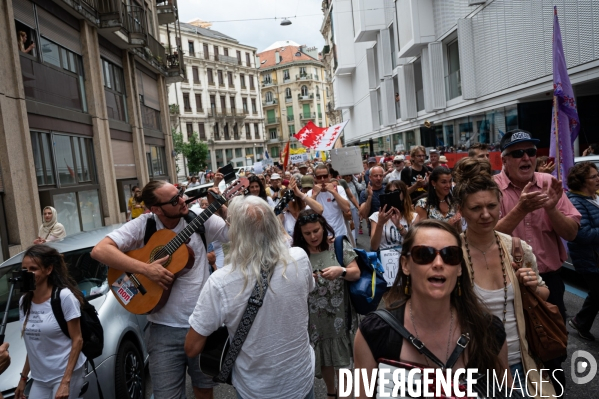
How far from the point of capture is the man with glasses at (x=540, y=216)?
3148 mm

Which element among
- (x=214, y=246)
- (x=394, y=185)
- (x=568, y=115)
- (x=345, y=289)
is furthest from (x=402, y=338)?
(x=568, y=115)

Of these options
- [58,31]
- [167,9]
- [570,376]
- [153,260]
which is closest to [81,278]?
[153,260]

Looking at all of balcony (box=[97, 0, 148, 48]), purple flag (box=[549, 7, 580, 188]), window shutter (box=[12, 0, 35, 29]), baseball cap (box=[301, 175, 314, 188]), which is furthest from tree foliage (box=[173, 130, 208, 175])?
purple flag (box=[549, 7, 580, 188])

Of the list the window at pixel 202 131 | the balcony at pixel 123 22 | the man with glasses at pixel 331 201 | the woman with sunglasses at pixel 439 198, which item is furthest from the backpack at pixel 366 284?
the window at pixel 202 131

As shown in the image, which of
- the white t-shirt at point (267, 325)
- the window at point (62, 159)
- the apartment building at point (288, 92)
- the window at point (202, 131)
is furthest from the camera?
the apartment building at point (288, 92)

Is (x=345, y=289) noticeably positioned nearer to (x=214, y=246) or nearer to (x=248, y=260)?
(x=248, y=260)

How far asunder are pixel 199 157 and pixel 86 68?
3812cm

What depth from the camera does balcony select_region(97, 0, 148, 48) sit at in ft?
46.3

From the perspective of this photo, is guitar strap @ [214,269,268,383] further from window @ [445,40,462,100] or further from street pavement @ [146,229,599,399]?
window @ [445,40,462,100]

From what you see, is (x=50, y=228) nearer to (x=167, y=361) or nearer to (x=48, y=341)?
(x=48, y=341)

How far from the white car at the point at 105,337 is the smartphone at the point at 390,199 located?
103 inches

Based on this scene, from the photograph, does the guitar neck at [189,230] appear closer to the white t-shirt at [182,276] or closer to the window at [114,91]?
the white t-shirt at [182,276]

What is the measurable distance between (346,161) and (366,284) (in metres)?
7.32

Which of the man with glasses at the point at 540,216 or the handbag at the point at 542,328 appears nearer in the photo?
the handbag at the point at 542,328
